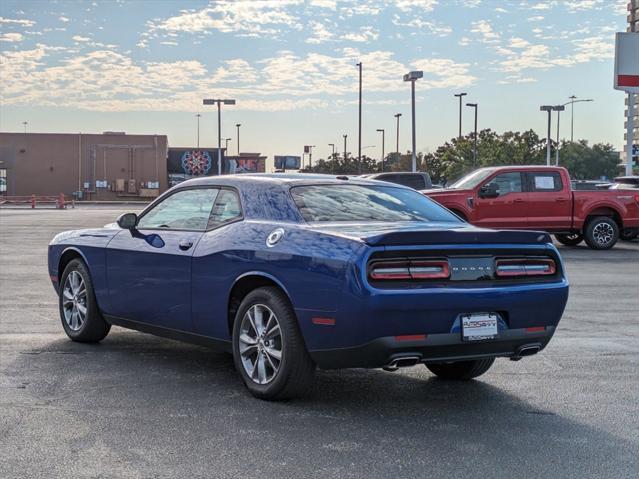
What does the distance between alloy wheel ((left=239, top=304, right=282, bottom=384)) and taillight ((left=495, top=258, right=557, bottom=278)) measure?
1478 millimetres

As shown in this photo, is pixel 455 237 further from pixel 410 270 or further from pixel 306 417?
pixel 306 417

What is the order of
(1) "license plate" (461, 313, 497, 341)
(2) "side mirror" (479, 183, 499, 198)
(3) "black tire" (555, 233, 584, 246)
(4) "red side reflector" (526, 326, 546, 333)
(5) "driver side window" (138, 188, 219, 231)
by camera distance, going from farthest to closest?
1. (3) "black tire" (555, 233, 584, 246)
2. (2) "side mirror" (479, 183, 499, 198)
3. (5) "driver side window" (138, 188, 219, 231)
4. (4) "red side reflector" (526, 326, 546, 333)
5. (1) "license plate" (461, 313, 497, 341)

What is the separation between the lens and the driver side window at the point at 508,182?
64.8 ft

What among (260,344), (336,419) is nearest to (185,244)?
(260,344)

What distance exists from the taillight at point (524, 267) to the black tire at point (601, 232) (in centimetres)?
1513

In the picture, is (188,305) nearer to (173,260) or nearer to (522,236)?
(173,260)

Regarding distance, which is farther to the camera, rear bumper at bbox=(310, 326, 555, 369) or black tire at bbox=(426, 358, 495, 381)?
black tire at bbox=(426, 358, 495, 381)

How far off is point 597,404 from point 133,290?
11.9 feet

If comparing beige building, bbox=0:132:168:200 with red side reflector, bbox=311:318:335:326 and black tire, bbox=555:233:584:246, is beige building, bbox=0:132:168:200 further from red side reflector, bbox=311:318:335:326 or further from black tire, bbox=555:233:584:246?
red side reflector, bbox=311:318:335:326

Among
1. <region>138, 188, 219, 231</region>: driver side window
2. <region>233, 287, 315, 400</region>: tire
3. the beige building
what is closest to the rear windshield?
<region>233, 287, 315, 400</region>: tire

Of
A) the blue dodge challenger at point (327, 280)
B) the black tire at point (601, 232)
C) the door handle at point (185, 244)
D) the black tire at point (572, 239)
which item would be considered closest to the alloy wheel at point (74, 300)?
the blue dodge challenger at point (327, 280)

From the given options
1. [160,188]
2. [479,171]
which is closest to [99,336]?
[479,171]

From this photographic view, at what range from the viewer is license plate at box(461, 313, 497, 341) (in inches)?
207

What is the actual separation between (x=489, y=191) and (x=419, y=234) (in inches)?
571
